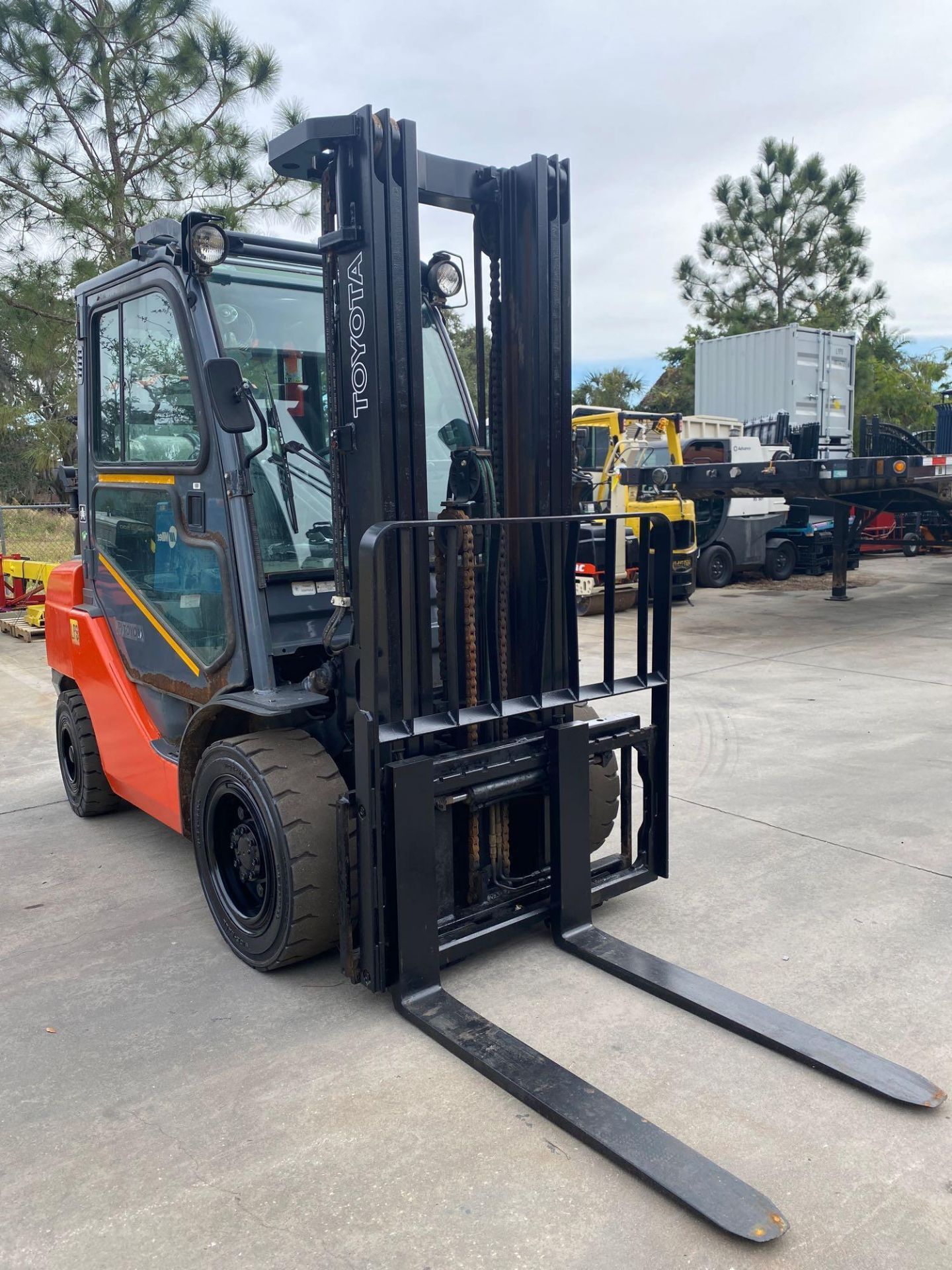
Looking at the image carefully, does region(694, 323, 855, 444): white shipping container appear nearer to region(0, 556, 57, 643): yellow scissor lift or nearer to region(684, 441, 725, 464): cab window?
region(684, 441, 725, 464): cab window

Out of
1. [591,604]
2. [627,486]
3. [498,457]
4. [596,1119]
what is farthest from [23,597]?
[596,1119]

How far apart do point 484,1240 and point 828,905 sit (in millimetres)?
2233

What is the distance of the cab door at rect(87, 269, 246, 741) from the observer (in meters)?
3.68

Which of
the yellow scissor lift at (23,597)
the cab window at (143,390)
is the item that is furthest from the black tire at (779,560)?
the cab window at (143,390)

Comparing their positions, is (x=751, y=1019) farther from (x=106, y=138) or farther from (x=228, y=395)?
(x=106, y=138)

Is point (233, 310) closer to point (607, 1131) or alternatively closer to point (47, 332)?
point (607, 1131)

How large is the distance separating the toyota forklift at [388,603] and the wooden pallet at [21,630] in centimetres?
781

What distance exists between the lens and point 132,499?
4293 mm

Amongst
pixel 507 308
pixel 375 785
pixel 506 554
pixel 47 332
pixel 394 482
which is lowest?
pixel 375 785

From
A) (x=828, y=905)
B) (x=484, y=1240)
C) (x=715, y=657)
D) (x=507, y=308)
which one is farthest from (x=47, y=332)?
(x=484, y=1240)

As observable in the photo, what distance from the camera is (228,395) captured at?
3283 millimetres

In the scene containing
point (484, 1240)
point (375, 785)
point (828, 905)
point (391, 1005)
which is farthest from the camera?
point (828, 905)

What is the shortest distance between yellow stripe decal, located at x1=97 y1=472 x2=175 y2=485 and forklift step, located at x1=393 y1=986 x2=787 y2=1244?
2.05 m

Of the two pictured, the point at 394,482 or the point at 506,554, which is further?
the point at 506,554
